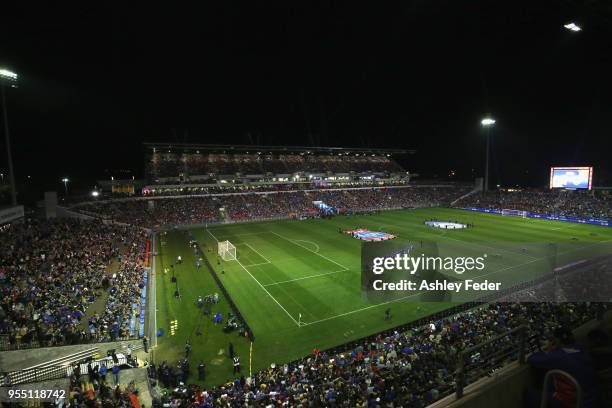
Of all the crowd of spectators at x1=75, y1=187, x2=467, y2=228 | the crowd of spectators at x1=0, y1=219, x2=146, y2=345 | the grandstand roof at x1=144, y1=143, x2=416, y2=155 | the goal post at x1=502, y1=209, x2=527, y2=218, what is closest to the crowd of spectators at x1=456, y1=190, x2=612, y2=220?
the goal post at x1=502, y1=209, x2=527, y2=218

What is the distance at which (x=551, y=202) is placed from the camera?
59562 mm

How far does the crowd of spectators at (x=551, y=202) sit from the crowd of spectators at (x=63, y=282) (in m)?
61.6

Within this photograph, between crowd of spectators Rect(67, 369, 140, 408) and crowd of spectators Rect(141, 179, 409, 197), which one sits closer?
crowd of spectators Rect(67, 369, 140, 408)

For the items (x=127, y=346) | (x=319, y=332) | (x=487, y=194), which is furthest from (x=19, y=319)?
(x=487, y=194)

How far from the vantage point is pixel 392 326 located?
1881cm

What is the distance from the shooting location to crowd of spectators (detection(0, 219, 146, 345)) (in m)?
15.8

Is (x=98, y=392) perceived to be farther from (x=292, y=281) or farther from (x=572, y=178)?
(x=572, y=178)

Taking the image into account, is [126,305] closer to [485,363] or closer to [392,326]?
[392,326]

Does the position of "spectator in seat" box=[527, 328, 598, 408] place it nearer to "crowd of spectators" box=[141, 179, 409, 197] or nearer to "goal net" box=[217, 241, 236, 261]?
"goal net" box=[217, 241, 236, 261]

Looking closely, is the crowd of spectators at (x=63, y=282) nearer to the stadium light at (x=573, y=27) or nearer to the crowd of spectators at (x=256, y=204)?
the crowd of spectators at (x=256, y=204)

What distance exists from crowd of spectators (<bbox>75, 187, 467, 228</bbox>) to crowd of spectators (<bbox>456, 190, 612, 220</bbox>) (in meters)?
8.21

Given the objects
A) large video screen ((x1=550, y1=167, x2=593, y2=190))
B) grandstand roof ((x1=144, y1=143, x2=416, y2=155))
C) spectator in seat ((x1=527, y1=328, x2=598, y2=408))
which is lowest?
A: large video screen ((x1=550, y1=167, x2=593, y2=190))

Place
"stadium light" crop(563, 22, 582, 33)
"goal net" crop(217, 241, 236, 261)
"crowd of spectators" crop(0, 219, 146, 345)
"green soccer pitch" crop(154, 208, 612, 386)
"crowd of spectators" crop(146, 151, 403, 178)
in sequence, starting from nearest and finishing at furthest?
"stadium light" crop(563, 22, 582, 33), "crowd of spectators" crop(0, 219, 146, 345), "green soccer pitch" crop(154, 208, 612, 386), "goal net" crop(217, 241, 236, 261), "crowd of spectators" crop(146, 151, 403, 178)

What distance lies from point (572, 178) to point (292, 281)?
55371mm
